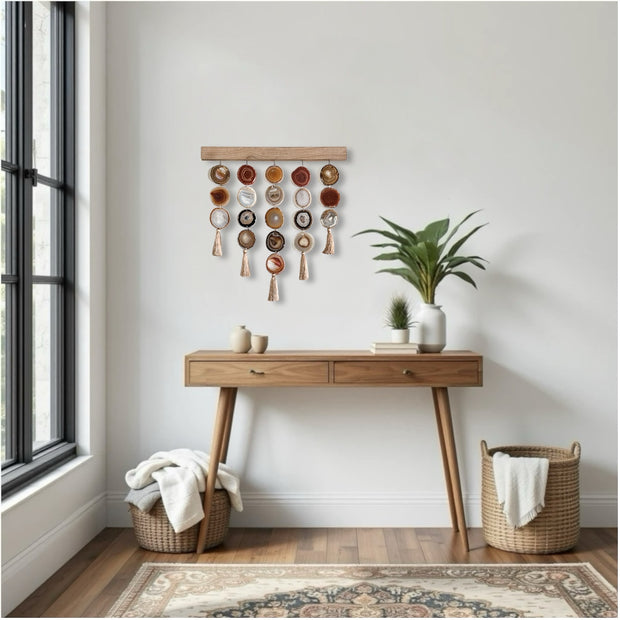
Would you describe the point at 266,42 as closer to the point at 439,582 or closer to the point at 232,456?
the point at 232,456

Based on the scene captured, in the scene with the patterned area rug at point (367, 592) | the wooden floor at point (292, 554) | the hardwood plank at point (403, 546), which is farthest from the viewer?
the hardwood plank at point (403, 546)

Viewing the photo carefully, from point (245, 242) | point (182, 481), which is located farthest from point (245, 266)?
point (182, 481)

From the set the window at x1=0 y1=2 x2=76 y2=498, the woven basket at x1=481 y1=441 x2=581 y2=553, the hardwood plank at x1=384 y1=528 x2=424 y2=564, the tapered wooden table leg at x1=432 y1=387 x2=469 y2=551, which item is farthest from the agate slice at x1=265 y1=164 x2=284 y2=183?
the hardwood plank at x1=384 y1=528 x2=424 y2=564

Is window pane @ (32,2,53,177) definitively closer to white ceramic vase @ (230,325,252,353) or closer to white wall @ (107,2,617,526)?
white wall @ (107,2,617,526)

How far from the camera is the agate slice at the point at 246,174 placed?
11.8 feet

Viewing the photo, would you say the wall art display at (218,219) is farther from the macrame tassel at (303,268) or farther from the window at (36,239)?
the window at (36,239)

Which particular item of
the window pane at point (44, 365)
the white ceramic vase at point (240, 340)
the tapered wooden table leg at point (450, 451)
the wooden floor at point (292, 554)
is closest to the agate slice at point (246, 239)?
the white ceramic vase at point (240, 340)

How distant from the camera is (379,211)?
3600 millimetres

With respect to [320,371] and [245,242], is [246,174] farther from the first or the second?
[320,371]

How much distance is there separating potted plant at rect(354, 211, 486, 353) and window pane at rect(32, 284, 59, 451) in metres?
1.42

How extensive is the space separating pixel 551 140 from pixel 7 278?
2467mm

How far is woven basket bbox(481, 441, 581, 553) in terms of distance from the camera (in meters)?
3.15

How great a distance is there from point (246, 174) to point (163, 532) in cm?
165

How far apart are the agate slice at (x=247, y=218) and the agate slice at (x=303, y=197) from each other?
22 centimetres
